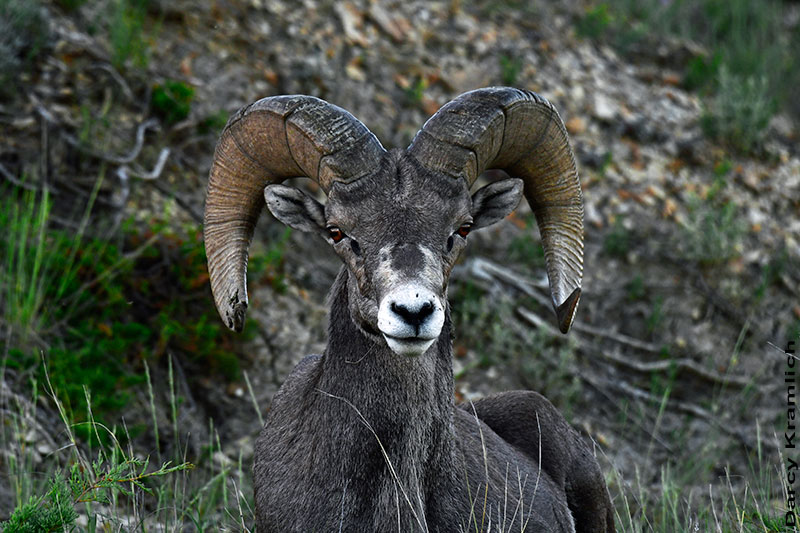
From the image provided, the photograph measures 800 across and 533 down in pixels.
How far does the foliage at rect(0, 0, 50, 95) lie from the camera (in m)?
9.31

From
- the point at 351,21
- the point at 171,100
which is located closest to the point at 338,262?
the point at 171,100

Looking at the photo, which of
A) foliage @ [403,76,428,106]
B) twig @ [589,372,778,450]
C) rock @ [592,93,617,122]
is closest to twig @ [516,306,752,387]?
twig @ [589,372,778,450]

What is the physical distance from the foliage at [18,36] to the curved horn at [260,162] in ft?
16.9

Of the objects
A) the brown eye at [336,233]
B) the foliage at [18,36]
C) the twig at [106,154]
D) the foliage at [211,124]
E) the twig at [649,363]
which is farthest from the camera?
the twig at [649,363]

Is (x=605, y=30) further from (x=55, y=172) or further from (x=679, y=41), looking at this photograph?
(x=55, y=172)

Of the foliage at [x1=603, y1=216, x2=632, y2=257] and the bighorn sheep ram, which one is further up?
the bighorn sheep ram

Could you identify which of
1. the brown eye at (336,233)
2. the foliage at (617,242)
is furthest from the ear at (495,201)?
the foliage at (617,242)

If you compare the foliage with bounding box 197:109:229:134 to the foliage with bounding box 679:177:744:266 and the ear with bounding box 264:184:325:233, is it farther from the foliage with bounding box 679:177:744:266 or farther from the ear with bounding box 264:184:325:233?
the foliage with bounding box 679:177:744:266

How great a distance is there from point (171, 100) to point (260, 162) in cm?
515

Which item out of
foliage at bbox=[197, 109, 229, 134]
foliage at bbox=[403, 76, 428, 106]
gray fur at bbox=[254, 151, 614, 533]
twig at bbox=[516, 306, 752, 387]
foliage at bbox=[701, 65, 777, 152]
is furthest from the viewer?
foliage at bbox=[701, 65, 777, 152]

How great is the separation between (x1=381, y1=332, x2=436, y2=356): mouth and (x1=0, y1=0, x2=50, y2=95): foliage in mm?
6792

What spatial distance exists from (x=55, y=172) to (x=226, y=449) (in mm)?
3261

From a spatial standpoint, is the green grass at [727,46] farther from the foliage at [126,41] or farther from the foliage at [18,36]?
the foliage at [18,36]

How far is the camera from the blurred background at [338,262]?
23.8ft
